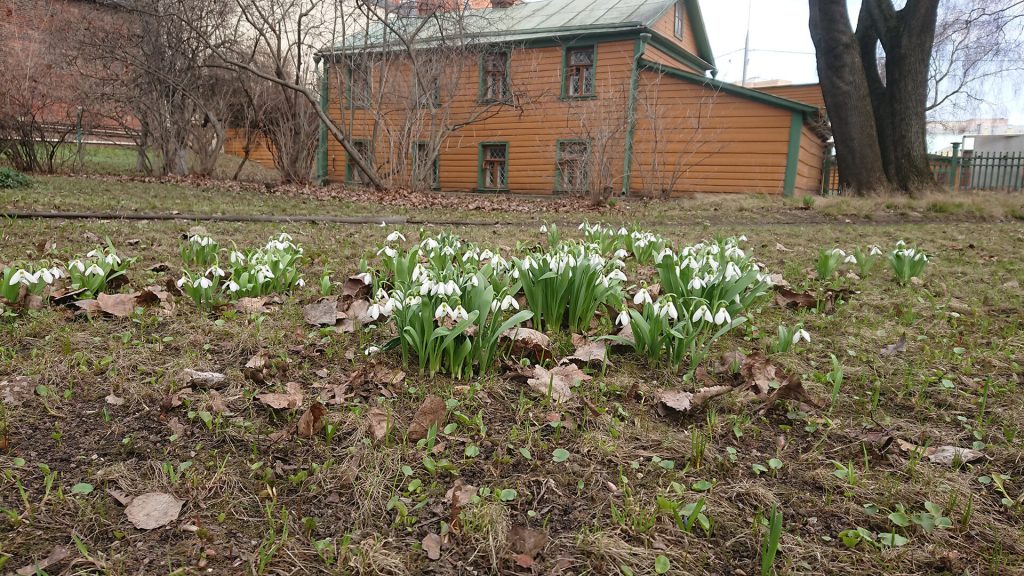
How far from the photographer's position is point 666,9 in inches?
739

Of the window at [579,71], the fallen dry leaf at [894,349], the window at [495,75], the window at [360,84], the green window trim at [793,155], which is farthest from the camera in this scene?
the window at [495,75]

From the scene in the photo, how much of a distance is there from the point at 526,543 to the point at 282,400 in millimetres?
1010

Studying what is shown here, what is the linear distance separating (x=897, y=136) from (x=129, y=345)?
15313mm

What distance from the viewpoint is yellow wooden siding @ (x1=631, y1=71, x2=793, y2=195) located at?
16.1 metres

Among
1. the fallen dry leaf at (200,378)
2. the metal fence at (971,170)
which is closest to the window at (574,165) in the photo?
the metal fence at (971,170)

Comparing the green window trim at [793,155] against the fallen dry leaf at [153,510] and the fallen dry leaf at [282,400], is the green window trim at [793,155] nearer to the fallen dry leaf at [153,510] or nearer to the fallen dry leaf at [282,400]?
the fallen dry leaf at [282,400]

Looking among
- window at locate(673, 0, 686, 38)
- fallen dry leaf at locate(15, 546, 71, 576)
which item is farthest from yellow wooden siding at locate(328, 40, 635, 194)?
fallen dry leaf at locate(15, 546, 71, 576)

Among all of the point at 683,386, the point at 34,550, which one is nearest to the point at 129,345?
the point at 34,550

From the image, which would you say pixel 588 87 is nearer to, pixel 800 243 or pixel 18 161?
pixel 800 243

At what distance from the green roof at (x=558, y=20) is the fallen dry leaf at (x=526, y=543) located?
15644 millimetres

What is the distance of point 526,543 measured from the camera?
4.75 ft

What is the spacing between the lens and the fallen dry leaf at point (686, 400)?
6.83ft

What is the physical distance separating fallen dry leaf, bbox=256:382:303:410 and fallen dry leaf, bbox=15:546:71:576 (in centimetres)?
70

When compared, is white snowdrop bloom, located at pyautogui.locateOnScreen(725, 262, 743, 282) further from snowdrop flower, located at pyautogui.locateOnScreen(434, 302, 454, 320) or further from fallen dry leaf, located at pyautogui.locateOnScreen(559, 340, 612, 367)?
snowdrop flower, located at pyautogui.locateOnScreen(434, 302, 454, 320)
